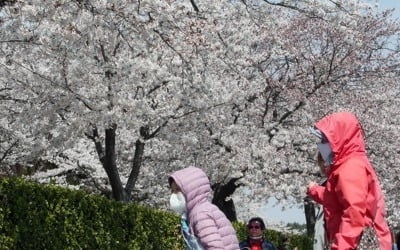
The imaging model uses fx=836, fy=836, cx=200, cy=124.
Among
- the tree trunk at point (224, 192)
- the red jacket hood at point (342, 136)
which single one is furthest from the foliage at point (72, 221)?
the tree trunk at point (224, 192)

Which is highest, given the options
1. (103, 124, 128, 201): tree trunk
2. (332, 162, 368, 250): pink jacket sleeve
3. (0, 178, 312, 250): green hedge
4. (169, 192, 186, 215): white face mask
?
(103, 124, 128, 201): tree trunk

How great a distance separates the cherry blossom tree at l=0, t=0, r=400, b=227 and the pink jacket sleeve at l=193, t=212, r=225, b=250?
14.2 ft

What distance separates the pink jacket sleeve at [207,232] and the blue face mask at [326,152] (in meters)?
1.06

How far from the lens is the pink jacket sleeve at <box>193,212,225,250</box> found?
17.0ft

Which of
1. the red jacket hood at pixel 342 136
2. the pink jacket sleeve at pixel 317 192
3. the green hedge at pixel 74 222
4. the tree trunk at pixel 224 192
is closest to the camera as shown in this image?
the red jacket hood at pixel 342 136

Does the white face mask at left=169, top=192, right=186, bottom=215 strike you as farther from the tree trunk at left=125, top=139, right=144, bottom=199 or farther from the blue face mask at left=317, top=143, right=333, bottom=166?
the tree trunk at left=125, top=139, right=144, bottom=199

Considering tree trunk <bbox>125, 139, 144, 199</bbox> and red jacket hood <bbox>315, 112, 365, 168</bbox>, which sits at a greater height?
tree trunk <bbox>125, 139, 144, 199</bbox>

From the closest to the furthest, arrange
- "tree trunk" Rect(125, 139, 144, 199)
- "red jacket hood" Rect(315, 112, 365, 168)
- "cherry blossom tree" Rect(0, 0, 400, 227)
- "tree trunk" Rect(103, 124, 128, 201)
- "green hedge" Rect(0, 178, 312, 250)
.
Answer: "red jacket hood" Rect(315, 112, 365, 168) → "green hedge" Rect(0, 178, 312, 250) → "cherry blossom tree" Rect(0, 0, 400, 227) → "tree trunk" Rect(103, 124, 128, 201) → "tree trunk" Rect(125, 139, 144, 199)

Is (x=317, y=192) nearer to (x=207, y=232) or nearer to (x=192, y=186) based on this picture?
(x=207, y=232)

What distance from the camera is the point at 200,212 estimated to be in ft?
17.5

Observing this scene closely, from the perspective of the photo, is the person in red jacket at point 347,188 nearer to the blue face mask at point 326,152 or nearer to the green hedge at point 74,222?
the blue face mask at point 326,152

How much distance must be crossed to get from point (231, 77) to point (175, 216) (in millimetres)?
5451

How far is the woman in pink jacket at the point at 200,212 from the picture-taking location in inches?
206

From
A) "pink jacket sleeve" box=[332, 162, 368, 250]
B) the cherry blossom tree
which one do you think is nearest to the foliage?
the cherry blossom tree
